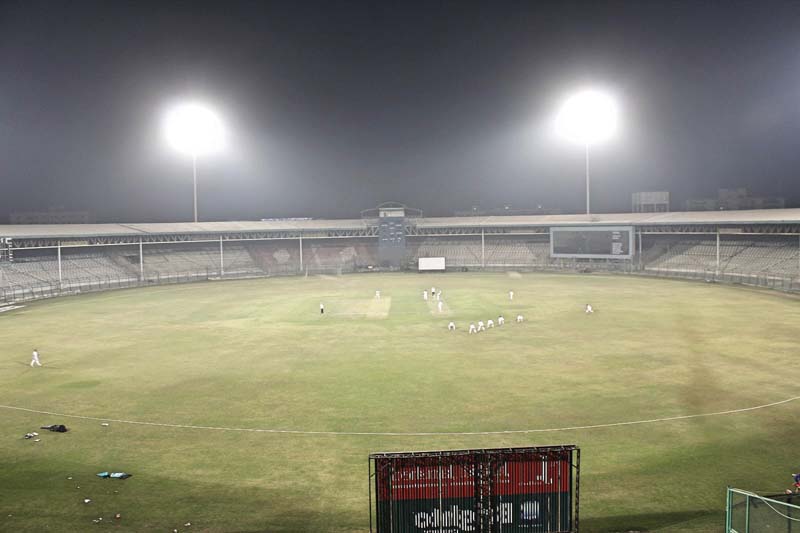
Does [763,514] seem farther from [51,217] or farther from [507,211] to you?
[507,211]

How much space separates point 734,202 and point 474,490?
277ft

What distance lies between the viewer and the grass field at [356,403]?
14977 millimetres

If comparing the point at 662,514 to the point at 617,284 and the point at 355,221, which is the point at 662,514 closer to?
the point at 617,284

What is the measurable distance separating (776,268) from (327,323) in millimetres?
47698

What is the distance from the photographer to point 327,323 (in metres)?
42.0

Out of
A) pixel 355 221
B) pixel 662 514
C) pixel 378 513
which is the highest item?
pixel 355 221

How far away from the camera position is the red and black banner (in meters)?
11.8

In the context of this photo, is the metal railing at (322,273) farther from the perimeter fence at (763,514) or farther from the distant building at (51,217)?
the perimeter fence at (763,514)

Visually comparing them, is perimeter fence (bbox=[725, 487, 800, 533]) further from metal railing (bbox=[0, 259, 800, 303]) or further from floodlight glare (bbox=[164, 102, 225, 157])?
floodlight glare (bbox=[164, 102, 225, 157])

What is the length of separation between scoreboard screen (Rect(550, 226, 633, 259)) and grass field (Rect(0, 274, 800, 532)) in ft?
100

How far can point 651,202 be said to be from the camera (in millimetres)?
83750

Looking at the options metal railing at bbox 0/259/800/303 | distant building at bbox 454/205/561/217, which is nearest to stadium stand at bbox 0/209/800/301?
metal railing at bbox 0/259/800/303

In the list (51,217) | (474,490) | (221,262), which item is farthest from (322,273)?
(474,490)

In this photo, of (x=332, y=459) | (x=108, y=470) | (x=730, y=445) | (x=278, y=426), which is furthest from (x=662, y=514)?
(x=108, y=470)
